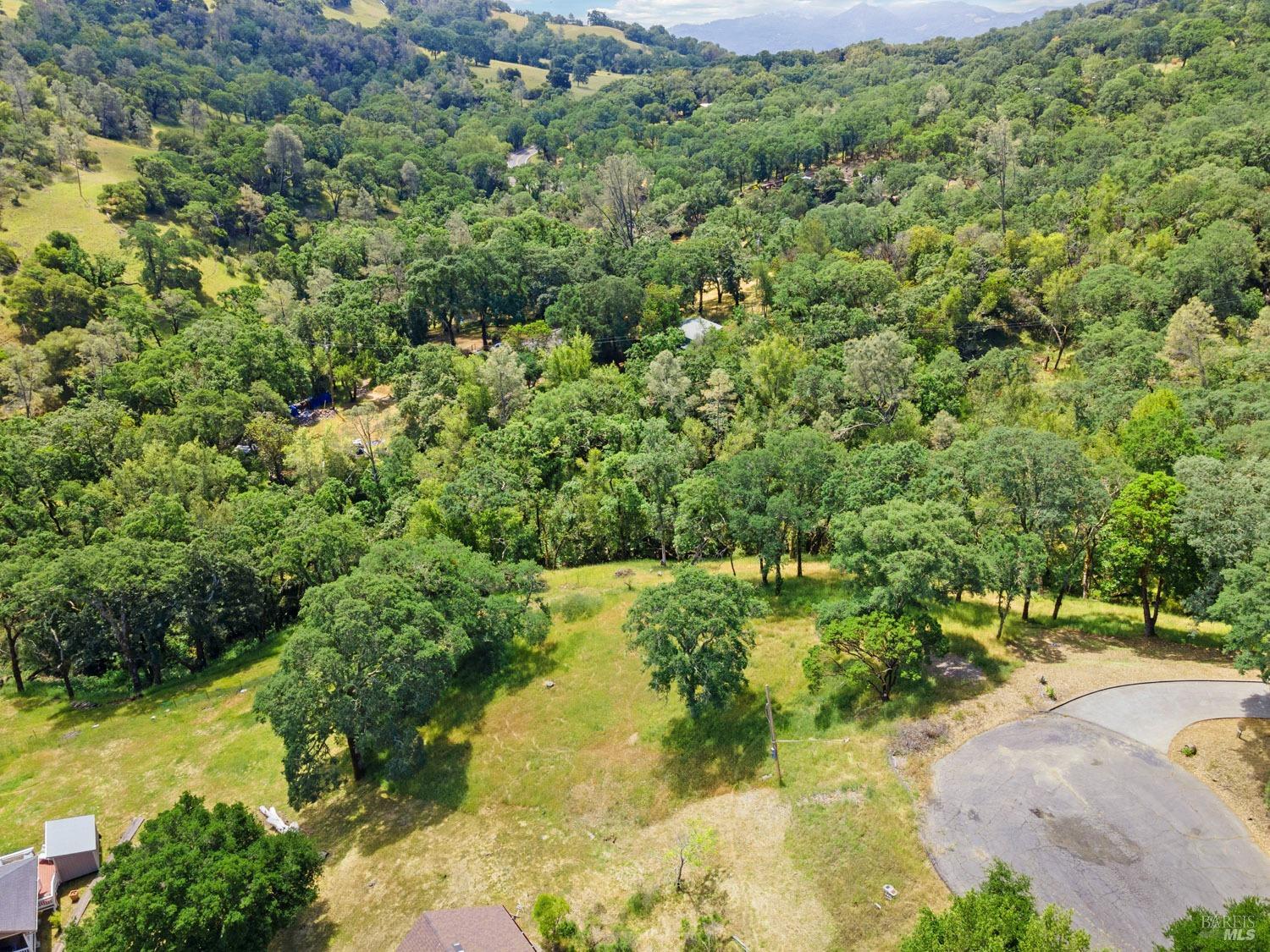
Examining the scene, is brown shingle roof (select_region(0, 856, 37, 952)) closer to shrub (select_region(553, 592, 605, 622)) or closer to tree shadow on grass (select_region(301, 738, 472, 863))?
tree shadow on grass (select_region(301, 738, 472, 863))

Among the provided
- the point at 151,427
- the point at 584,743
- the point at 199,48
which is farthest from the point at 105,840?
the point at 199,48

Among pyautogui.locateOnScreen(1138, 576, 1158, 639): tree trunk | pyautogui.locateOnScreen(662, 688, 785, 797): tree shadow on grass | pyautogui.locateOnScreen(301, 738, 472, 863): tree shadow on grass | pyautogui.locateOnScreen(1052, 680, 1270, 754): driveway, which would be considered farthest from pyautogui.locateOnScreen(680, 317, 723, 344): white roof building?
pyautogui.locateOnScreen(1052, 680, 1270, 754): driveway

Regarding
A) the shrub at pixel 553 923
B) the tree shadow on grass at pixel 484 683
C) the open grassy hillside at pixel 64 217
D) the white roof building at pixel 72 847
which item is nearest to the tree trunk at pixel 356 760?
the tree shadow on grass at pixel 484 683

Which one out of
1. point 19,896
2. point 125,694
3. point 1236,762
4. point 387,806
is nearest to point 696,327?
point 387,806

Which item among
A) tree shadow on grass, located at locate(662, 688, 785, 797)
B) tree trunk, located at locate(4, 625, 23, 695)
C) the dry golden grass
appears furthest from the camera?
tree trunk, located at locate(4, 625, 23, 695)

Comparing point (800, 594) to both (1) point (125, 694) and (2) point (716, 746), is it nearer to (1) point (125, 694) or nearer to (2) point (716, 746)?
(2) point (716, 746)

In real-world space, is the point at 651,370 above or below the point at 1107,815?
above

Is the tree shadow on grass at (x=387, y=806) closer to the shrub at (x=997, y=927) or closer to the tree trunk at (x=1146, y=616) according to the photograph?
the shrub at (x=997, y=927)
